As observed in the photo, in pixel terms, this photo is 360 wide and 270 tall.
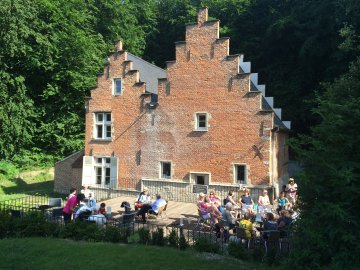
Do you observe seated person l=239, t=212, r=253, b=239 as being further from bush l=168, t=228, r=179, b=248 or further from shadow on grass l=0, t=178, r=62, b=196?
shadow on grass l=0, t=178, r=62, b=196

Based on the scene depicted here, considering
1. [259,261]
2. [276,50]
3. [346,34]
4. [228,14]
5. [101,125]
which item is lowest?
[259,261]

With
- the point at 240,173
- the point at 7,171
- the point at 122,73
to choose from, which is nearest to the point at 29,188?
the point at 7,171

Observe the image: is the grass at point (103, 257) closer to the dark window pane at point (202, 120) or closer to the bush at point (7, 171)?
the dark window pane at point (202, 120)

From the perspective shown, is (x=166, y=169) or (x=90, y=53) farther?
(x=90, y=53)

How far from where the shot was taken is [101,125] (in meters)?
24.7

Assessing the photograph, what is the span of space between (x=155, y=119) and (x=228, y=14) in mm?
23311

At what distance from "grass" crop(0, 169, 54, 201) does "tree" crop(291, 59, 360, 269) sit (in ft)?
73.7

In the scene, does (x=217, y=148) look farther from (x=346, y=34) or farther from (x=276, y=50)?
(x=276, y=50)

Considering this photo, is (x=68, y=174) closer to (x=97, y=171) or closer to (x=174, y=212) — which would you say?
(x=97, y=171)

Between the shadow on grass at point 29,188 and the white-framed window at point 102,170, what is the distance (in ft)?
15.3

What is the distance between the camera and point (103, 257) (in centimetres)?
1044

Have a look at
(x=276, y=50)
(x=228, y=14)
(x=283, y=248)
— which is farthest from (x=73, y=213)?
(x=228, y=14)

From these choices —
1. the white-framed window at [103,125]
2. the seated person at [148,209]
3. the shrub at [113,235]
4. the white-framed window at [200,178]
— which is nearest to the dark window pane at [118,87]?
the white-framed window at [103,125]

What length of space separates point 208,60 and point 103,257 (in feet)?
44.5
